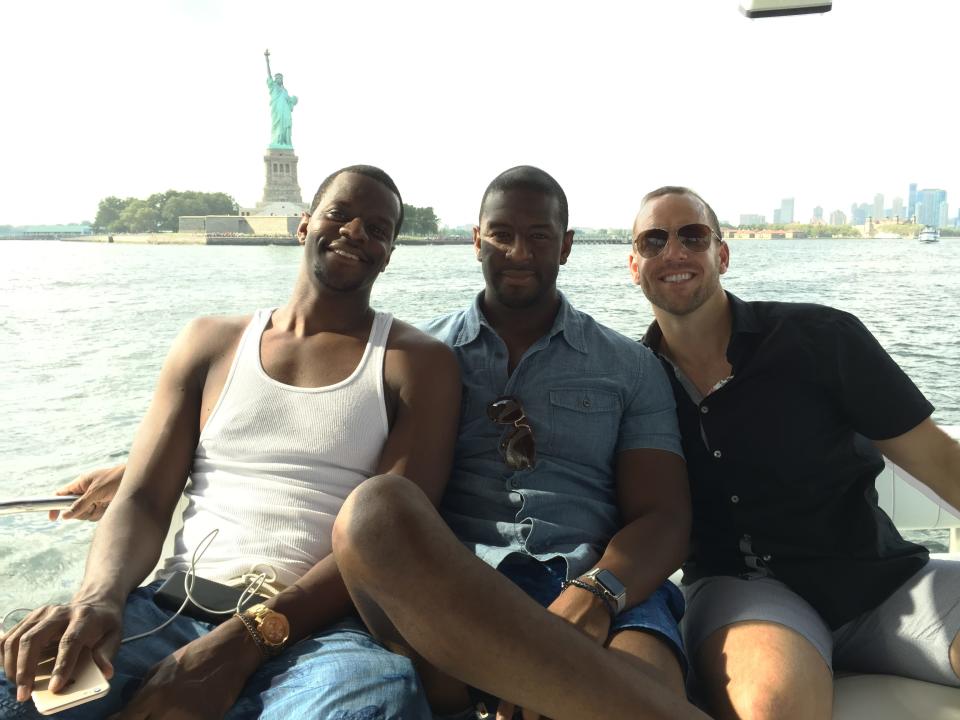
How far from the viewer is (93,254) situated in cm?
4238

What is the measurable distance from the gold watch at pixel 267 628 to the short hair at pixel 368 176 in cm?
91

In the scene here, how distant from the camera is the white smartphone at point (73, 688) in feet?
4.00

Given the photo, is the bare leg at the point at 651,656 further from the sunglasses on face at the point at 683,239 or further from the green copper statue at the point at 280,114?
the green copper statue at the point at 280,114

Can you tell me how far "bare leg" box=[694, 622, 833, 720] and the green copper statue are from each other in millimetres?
46973

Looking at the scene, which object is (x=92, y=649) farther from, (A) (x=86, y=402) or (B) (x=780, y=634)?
(A) (x=86, y=402)

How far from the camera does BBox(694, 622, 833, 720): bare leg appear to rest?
1500 mm

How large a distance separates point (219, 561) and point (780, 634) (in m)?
1.10

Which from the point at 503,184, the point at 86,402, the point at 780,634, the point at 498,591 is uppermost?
the point at 503,184

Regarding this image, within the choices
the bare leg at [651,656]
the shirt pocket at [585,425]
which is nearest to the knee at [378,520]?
the bare leg at [651,656]

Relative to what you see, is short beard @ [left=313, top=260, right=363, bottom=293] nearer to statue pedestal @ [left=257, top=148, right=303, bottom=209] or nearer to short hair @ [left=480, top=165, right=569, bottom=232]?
short hair @ [left=480, top=165, right=569, bottom=232]

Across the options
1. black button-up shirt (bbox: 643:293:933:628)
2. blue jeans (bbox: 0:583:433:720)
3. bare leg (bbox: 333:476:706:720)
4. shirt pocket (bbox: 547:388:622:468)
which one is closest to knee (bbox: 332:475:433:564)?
bare leg (bbox: 333:476:706:720)

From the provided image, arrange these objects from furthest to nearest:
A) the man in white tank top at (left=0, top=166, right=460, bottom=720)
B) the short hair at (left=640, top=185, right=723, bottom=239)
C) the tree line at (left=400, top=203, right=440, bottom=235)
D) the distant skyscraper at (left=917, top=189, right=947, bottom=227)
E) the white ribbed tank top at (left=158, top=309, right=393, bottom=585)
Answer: the distant skyscraper at (left=917, top=189, right=947, bottom=227) < the tree line at (left=400, top=203, right=440, bottom=235) < the short hair at (left=640, top=185, right=723, bottom=239) < the white ribbed tank top at (left=158, top=309, right=393, bottom=585) < the man in white tank top at (left=0, top=166, right=460, bottom=720)

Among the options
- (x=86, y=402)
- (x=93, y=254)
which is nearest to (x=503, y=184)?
(x=86, y=402)

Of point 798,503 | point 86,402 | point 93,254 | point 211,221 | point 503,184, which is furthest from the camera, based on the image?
point 211,221
